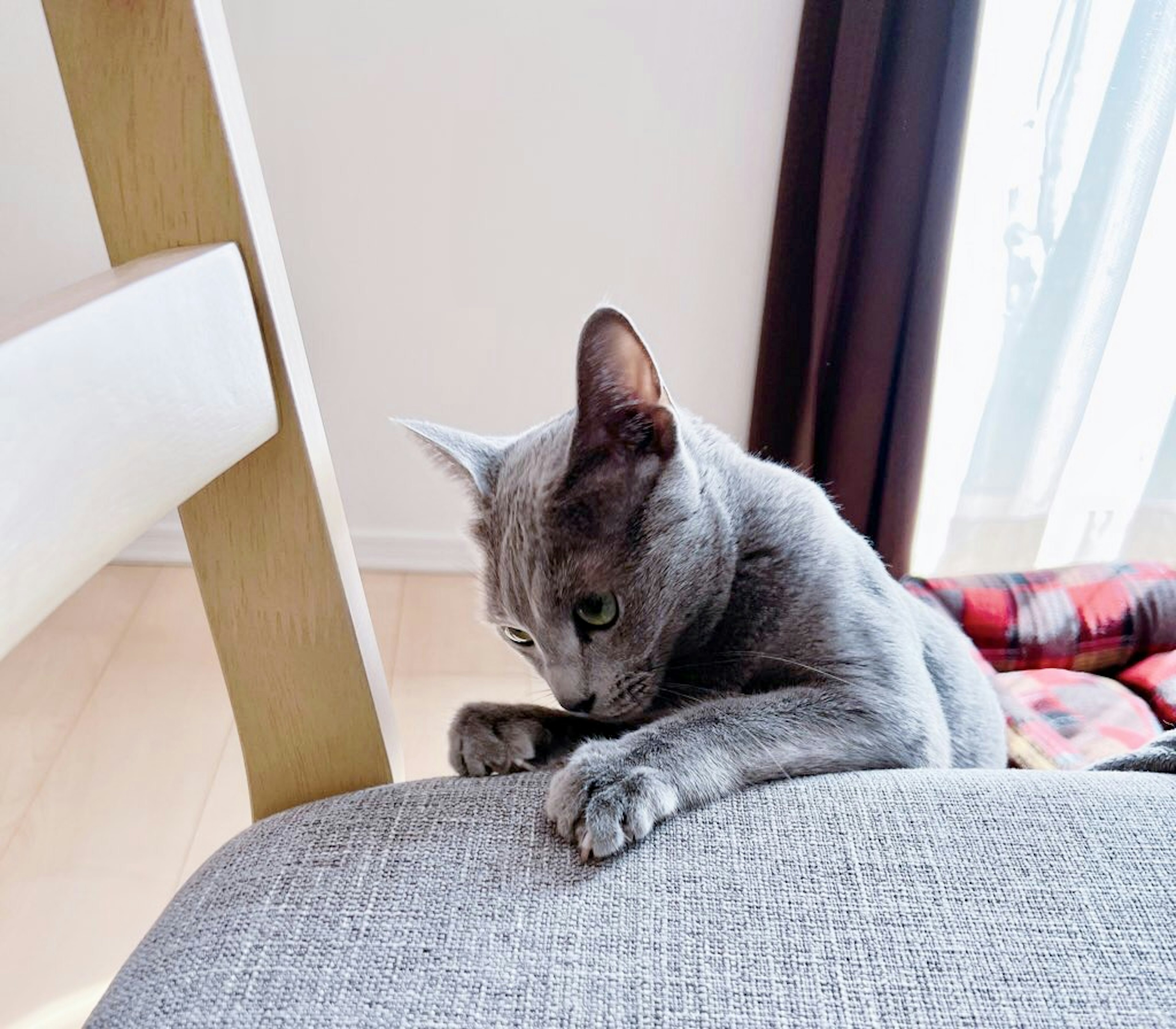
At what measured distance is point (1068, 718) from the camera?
52.0 inches

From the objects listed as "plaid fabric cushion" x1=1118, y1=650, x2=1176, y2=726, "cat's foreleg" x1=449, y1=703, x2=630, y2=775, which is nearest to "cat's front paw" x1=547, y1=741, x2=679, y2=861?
"cat's foreleg" x1=449, y1=703, x2=630, y2=775

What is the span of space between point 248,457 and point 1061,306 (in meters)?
1.64

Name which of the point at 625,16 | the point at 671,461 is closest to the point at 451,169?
the point at 625,16

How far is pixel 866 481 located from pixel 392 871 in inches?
56.9

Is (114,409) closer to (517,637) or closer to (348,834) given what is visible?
(348,834)

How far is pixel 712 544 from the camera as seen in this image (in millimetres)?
771

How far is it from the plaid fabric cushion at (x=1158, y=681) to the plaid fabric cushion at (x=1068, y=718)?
0.02 m

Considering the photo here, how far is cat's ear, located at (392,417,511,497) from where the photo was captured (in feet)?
2.70

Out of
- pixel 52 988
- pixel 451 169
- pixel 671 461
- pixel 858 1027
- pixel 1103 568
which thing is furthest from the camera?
pixel 451 169

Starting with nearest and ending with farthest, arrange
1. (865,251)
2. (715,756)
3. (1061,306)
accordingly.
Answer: (715,756) < (865,251) < (1061,306)

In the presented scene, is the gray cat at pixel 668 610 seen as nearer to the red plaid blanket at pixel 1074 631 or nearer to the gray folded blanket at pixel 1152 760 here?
the gray folded blanket at pixel 1152 760

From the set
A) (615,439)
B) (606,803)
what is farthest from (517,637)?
(606,803)

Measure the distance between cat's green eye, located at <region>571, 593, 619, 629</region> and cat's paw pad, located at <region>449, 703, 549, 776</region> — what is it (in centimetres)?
11

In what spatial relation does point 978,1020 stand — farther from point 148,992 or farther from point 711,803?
point 148,992
